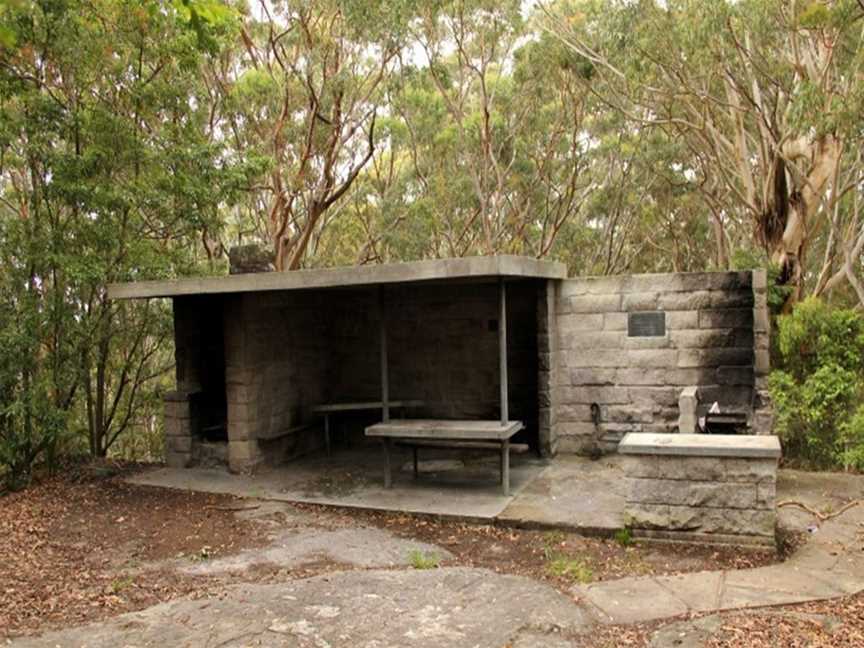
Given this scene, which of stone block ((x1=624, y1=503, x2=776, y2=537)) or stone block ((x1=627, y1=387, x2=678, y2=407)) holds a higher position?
stone block ((x1=627, y1=387, x2=678, y2=407))

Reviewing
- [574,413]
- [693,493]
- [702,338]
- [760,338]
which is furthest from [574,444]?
[693,493]

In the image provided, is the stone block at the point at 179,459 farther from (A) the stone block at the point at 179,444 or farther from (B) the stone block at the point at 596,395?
(B) the stone block at the point at 596,395

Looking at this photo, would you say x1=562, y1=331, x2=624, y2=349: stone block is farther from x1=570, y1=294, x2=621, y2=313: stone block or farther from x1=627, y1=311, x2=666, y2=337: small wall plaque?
x1=570, y1=294, x2=621, y2=313: stone block

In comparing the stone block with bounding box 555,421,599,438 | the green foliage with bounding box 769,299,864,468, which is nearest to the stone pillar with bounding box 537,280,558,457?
the stone block with bounding box 555,421,599,438

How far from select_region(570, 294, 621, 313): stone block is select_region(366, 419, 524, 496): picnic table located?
1767mm

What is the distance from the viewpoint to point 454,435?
20.0 ft

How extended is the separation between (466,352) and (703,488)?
3.94 metres

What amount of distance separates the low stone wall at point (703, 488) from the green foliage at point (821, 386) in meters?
2.74

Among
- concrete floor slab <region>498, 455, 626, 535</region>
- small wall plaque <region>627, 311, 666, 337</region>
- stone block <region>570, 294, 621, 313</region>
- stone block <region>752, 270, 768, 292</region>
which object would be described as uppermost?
stone block <region>752, 270, 768, 292</region>

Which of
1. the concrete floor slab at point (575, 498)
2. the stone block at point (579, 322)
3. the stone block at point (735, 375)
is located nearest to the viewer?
the concrete floor slab at point (575, 498)

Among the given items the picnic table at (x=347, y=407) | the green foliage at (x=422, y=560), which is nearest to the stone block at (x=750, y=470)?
the green foliage at (x=422, y=560)

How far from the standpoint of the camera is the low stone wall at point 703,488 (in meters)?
4.57

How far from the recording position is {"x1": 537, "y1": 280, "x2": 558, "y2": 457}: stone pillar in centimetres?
731

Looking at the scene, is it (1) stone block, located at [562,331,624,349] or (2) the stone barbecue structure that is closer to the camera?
(2) the stone barbecue structure
